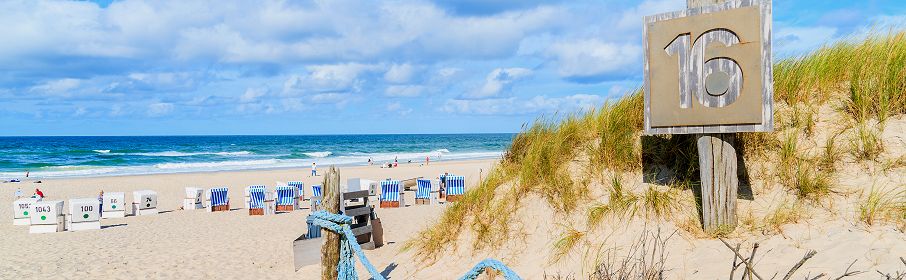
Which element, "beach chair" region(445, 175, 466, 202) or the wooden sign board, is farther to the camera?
"beach chair" region(445, 175, 466, 202)

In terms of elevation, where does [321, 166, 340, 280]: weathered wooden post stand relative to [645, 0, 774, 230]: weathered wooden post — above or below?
below

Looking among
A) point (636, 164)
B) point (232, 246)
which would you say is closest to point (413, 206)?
point (232, 246)

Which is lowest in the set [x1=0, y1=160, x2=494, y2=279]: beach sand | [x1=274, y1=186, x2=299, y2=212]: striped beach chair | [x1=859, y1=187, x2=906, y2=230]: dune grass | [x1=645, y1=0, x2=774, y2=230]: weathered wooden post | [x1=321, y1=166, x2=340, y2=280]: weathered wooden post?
[x1=0, y1=160, x2=494, y2=279]: beach sand

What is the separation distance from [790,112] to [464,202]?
3552 millimetres

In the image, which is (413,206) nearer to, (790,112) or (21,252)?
(21,252)

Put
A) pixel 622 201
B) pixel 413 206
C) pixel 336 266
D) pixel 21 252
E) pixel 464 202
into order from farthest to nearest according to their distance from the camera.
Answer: pixel 413 206
pixel 21 252
pixel 464 202
pixel 622 201
pixel 336 266

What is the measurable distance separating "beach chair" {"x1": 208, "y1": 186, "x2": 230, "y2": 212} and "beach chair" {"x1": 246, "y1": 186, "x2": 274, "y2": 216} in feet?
5.19

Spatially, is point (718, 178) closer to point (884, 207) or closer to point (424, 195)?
point (884, 207)

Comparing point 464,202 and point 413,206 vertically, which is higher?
point 464,202

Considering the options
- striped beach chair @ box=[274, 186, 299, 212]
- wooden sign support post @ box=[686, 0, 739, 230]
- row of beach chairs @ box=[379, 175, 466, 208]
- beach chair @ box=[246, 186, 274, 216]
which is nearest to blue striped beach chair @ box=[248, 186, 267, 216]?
beach chair @ box=[246, 186, 274, 216]

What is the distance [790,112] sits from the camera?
5.94 m

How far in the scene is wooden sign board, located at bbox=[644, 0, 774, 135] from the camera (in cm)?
479

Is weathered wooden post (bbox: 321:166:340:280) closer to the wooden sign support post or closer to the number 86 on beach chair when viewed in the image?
the wooden sign support post

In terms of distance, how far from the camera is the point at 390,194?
1702cm
